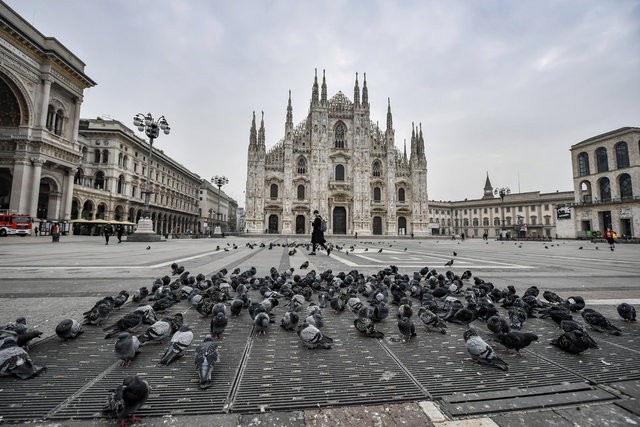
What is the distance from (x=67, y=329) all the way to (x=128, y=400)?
1295 millimetres

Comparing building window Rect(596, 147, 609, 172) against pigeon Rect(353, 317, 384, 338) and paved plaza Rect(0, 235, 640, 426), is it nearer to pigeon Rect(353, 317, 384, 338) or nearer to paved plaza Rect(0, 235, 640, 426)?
paved plaza Rect(0, 235, 640, 426)

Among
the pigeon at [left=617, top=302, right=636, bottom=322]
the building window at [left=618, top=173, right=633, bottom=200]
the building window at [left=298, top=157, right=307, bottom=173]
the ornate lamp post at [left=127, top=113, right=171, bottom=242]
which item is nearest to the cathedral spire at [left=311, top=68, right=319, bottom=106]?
the building window at [left=298, top=157, right=307, bottom=173]

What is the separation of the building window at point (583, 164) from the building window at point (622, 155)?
350 cm

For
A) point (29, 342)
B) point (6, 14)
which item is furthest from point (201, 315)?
point (6, 14)

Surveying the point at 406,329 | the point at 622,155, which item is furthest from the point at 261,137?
the point at 622,155

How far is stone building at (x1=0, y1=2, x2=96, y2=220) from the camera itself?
21.0m

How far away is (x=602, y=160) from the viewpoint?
129 ft

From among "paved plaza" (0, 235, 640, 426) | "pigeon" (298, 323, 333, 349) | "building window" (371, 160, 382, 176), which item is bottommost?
"paved plaza" (0, 235, 640, 426)

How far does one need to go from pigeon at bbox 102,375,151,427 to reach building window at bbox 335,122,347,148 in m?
41.6

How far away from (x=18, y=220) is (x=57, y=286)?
2519 cm

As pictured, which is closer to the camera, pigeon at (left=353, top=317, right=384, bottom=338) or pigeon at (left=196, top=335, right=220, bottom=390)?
pigeon at (left=196, top=335, right=220, bottom=390)

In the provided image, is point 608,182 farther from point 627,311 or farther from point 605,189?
point 627,311

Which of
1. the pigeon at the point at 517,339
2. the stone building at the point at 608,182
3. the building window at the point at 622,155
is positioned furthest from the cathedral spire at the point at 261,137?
the building window at the point at 622,155

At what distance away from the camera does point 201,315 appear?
284 centimetres
